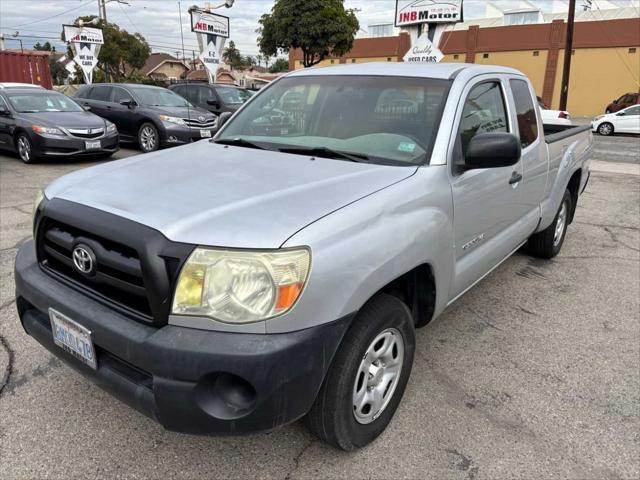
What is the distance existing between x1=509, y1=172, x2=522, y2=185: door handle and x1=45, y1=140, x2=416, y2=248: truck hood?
1.12m

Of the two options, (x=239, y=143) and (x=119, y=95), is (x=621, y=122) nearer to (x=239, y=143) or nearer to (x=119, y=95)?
(x=119, y=95)

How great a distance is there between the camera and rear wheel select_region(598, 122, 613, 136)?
69.5 ft

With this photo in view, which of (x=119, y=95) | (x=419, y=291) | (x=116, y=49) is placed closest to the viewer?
(x=419, y=291)

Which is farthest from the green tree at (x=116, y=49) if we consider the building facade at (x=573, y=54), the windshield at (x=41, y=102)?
the windshield at (x=41, y=102)

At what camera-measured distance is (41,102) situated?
10.6m

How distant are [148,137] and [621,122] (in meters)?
18.4

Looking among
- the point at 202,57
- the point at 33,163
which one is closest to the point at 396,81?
the point at 33,163

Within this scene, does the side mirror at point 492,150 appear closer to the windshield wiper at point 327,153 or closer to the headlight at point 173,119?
the windshield wiper at point 327,153

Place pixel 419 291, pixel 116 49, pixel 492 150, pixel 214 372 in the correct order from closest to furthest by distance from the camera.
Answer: pixel 214 372, pixel 492 150, pixel 419 291, pixel 116 49

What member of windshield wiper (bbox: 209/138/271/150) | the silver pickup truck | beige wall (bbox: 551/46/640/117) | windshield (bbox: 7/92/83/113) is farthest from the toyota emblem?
beige wall (bbox: 551/46/640/117)

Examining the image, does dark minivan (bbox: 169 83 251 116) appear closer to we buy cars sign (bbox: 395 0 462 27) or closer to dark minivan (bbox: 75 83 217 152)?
dark minivan (bbox: 75 83 217 152)

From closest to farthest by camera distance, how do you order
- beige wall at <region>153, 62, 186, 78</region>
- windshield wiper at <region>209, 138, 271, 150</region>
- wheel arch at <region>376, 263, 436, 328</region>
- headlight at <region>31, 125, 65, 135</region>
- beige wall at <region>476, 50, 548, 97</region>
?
wheel arch at <region>376, 263, 436, 328</region> < windshield wiper at <region>209, 138, 271, 150</region> < headlight at <region>31, 125, 65, 135</region> < beige wall at <region>476, 50, 548, 97</region> < beige wall at <region>153, 62, 186, 78</region>

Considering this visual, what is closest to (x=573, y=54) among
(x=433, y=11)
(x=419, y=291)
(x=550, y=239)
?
(x=433, y=11)

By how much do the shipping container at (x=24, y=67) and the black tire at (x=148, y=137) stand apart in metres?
10.4
